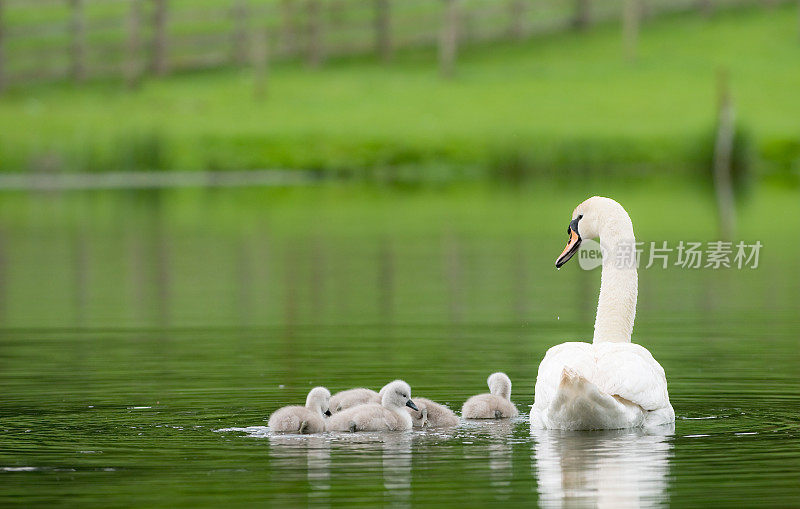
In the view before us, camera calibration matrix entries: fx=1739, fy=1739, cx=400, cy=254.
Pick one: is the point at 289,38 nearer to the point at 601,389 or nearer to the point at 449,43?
the point at 449,43

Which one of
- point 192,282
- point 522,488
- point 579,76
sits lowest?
point 522,488

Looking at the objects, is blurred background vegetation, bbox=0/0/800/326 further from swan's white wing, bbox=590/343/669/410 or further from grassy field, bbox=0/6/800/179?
swan's white wing, bbox=590/343/669/410

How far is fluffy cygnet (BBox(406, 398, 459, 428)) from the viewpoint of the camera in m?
13.1

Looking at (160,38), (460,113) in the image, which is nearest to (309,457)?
(460,113)

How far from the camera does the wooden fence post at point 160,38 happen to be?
7806 centimetres

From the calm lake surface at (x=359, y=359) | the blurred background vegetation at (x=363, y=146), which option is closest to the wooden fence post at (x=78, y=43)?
the blurred background vegetation at (x=363, y=146)

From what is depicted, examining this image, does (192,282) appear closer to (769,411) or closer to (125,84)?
(769,411)

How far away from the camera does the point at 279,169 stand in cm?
6419

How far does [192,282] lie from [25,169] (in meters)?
36.5

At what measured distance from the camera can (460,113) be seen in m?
69.1

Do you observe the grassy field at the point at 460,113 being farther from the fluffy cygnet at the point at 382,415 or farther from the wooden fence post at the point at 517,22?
the fluffy cygnet at the point at 382,415

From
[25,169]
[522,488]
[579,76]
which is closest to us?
[522,488]

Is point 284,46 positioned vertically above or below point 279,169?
above

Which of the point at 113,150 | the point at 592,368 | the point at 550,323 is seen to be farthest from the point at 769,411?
the point at 113,150
